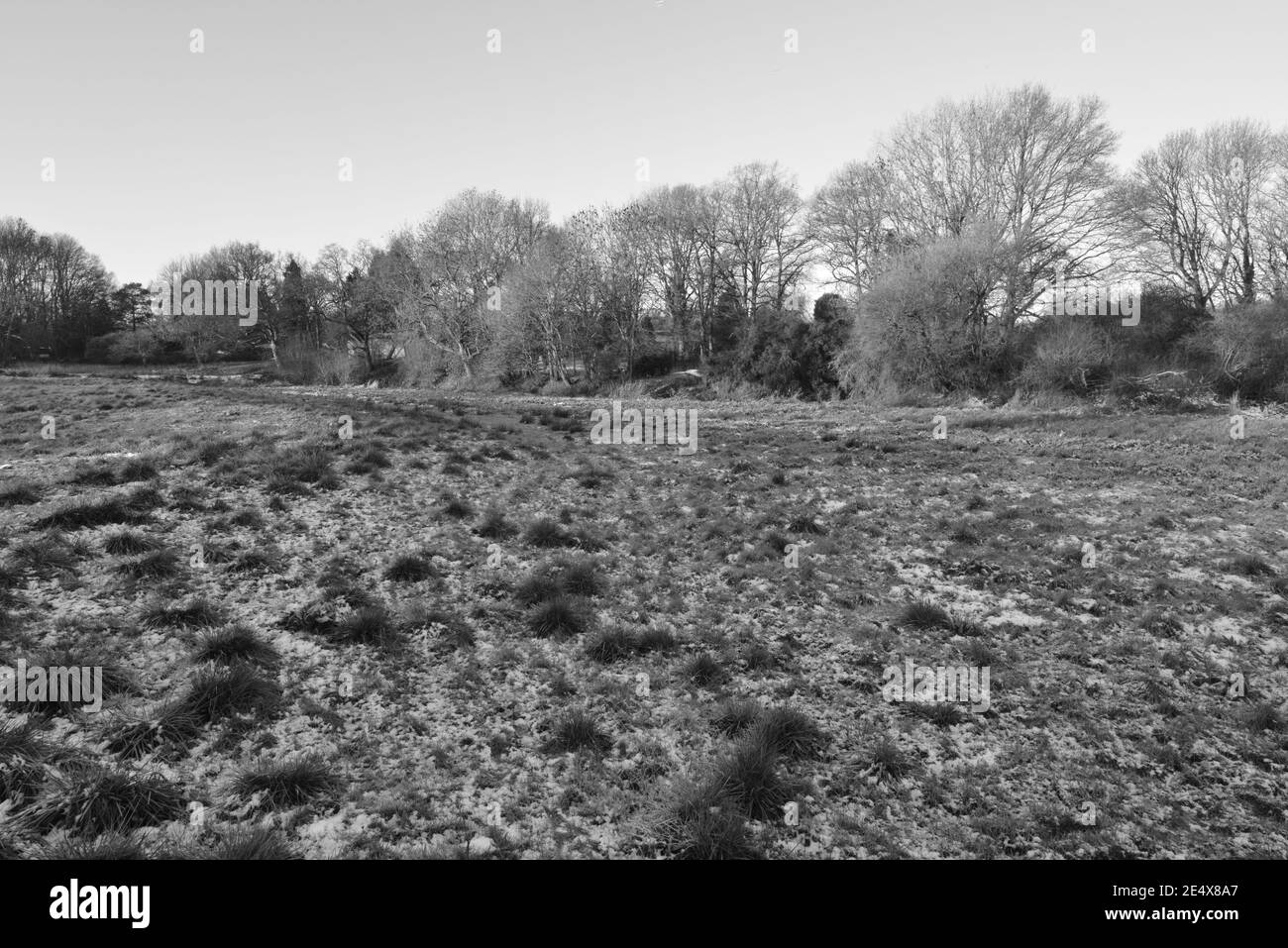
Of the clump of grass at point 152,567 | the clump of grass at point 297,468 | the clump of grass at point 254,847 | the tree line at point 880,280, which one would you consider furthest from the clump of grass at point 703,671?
the tree line at point 880,280

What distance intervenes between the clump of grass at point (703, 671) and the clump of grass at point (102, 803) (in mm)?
3745

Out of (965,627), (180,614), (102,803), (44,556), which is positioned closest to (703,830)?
(102,803)

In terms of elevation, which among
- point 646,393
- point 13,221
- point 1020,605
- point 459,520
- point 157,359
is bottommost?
point 1020,605

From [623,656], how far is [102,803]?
150 inches

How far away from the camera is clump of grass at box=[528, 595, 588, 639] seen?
250 inches

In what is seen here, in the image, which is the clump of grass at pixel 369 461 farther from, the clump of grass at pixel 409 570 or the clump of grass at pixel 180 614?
the clump of grass at pixel 180 614

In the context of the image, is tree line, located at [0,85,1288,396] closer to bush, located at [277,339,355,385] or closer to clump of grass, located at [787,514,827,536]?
bush, located at [277,339,355,385]

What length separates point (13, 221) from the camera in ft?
220

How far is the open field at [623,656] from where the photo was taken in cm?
393
